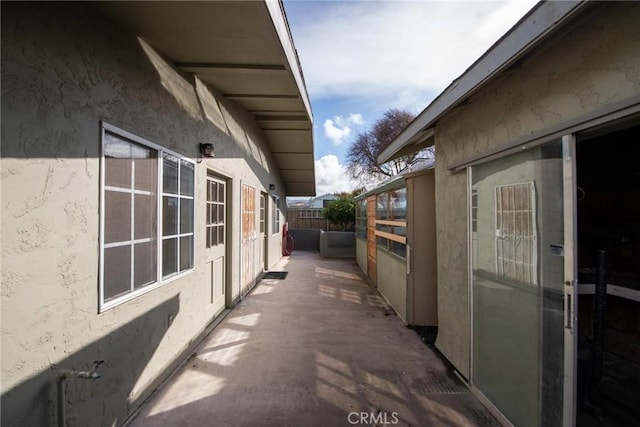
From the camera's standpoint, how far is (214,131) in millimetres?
4102

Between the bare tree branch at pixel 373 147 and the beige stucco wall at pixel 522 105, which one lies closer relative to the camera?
the beige stucco wall at pixel 522 105

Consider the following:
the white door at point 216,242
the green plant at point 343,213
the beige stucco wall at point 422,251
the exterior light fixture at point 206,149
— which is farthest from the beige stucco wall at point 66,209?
the green plant at point 343,213

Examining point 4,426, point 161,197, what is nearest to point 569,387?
point 4,426

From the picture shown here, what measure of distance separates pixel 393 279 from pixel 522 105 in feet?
11.3

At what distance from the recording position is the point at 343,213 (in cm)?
1288

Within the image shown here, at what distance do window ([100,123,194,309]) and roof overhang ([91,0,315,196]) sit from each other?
847 millimetres

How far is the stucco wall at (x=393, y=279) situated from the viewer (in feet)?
14.4

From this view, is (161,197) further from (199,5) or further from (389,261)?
(389,261)

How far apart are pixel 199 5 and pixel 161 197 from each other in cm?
155

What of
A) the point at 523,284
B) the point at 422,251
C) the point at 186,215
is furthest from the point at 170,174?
the point at 422,251

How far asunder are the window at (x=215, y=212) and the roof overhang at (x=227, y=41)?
135 cm

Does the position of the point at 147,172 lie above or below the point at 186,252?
above

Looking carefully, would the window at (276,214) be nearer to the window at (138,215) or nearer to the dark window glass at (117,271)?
the window at (138,215)

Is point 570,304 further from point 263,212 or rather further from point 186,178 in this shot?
point 263,212
